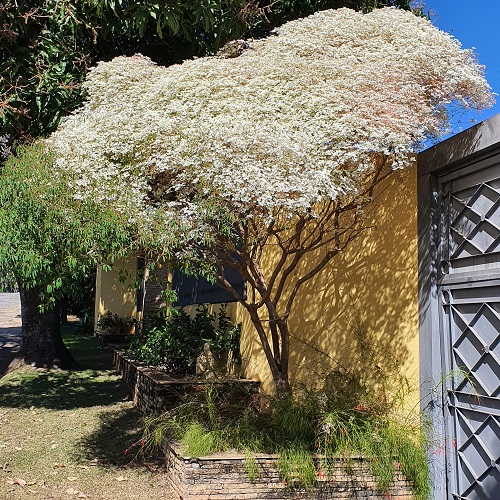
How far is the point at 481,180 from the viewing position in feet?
19.2

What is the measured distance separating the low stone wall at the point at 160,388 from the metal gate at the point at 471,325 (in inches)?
116

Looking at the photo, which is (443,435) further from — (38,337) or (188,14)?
(38,337)

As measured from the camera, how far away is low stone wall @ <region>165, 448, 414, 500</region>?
598 cm

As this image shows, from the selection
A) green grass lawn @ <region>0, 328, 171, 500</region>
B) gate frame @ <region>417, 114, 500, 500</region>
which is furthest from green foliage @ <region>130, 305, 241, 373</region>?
gate frame @ <region>417, 114, 500, 500</region>

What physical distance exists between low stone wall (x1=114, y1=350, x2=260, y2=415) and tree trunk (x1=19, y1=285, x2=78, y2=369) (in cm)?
321

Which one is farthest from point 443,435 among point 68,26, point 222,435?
point 68,26

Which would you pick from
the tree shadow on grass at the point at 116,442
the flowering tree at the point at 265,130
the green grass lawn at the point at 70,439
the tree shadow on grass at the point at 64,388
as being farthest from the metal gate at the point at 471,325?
the tree shadow on grass at the point at 64,388

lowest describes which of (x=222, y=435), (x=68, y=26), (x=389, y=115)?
(x=222, y=435)

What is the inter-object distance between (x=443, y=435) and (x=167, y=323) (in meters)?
6.38

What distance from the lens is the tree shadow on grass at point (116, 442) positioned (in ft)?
24.3

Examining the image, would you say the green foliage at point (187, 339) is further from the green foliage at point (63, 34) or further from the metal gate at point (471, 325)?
the metal gate at point (471, 325)

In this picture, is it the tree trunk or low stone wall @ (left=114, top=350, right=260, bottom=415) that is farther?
the tree trunk

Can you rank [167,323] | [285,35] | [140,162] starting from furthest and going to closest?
[167,323] < [285,35] < [140,162]

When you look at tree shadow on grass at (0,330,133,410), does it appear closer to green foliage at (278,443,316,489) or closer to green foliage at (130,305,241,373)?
green foliage at (130,305,241,373)
